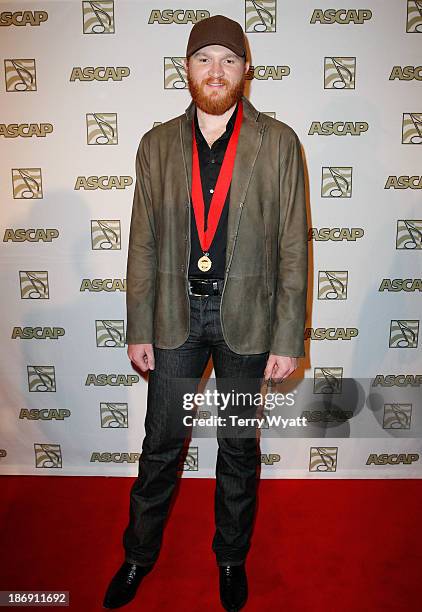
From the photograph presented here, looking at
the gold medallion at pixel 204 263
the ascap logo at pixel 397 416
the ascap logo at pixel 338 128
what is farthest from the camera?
the ascap logo at pixel 397 416

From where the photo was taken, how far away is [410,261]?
284cm

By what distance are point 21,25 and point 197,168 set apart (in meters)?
1.37

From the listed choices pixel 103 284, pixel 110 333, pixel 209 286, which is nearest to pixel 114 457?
pixel 110 333

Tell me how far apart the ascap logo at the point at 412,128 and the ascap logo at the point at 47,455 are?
250 centimetres

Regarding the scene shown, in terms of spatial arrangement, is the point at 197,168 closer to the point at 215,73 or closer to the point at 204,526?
the point at 215,73

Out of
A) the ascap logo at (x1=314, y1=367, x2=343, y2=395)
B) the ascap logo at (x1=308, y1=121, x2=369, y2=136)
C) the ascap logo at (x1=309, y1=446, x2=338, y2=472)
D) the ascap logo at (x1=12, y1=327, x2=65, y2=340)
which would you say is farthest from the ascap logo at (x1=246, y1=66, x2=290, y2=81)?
the ascap logo at (x1=309, y1=446, x2=338, y2=472)

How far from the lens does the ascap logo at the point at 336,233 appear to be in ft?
9.18

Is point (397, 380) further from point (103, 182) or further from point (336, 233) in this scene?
point (103, 182)

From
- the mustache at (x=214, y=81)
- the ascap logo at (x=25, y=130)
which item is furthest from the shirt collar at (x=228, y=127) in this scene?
Answer: the ascap logo at (x=25, y=130)

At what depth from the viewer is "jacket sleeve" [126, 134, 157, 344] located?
6.93 ft

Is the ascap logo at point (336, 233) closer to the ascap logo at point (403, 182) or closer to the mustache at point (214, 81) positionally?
the ascap logo at point (403, 182)

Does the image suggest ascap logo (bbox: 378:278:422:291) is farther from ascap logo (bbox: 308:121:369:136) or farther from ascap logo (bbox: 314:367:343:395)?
ascap logo (bbox: 308:121:369:136)

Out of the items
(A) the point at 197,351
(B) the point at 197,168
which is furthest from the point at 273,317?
(B) the point at 197,168

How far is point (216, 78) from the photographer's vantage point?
1.92 m
